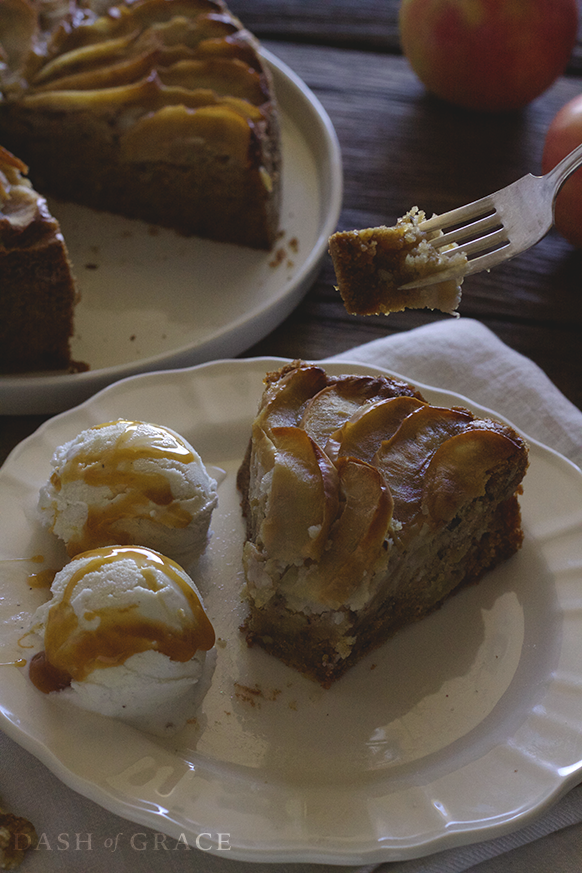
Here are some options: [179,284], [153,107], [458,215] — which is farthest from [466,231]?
[153,107]

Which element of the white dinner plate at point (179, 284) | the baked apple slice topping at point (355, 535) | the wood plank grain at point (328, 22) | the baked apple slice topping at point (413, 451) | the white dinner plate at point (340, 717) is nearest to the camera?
the white dinner plate at point (340, 717)

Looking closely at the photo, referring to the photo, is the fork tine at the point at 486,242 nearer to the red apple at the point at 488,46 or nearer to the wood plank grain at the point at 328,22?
the red apple at the point at 488,46

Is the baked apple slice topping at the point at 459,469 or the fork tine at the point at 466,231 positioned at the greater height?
the fork tine at the point at 466,231

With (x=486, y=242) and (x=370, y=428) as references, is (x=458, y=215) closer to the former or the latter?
(x=486, y=242)

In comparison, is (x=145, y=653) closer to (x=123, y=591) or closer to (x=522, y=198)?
(x=123, y=591)

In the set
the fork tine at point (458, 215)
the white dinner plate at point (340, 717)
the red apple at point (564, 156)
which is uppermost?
the fork tine at point (458, 215)

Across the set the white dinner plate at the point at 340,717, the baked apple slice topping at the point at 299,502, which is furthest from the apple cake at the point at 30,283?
the baked apple slice topping at the point at 299,502

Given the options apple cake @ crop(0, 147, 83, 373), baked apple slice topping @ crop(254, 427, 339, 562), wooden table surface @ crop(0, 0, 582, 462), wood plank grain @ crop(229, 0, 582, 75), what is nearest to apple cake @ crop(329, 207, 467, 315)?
baked apple slice topping @ crop(254, 427, 339, 562)
